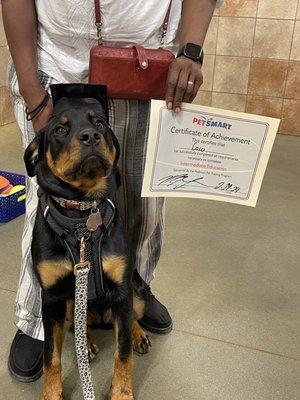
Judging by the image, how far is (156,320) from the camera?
5.04 feet

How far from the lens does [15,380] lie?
1321 millimetres

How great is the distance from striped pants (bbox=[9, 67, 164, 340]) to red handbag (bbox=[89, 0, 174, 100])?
11cm

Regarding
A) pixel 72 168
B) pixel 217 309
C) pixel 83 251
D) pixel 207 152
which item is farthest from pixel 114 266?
pixel 217 309

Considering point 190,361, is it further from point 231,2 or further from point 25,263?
point 231,2

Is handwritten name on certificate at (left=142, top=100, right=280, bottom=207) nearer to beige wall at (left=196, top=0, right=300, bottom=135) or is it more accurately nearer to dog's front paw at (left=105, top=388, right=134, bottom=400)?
dog's front paw at (left=105, top=388, right=134, bottom=400)

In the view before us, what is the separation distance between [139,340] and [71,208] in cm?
55

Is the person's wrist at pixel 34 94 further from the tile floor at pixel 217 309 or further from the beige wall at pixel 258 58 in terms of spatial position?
the beige wall at pixel 258 58

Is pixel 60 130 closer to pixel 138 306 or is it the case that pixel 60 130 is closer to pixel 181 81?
pixel 181 81

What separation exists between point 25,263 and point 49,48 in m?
0.59

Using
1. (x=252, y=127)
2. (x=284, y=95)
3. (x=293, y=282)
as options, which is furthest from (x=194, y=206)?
(x=284, y=95)

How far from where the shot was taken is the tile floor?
4.35 feet

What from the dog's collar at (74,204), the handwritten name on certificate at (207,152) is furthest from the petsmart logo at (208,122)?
the dog's collar at (74,204)

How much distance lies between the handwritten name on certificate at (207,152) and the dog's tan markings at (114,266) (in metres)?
0.20

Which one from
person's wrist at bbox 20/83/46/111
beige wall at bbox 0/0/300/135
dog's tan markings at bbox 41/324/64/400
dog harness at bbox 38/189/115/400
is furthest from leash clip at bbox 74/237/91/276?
beige wall at bbox 0/0/300/135
